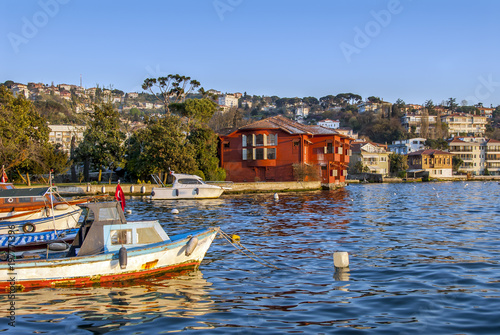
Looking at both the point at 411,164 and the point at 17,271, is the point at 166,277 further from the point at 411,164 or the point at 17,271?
the point at 411,164

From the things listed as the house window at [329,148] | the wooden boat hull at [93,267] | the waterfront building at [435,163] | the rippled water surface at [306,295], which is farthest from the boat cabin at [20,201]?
the waterfront building at [435,163]

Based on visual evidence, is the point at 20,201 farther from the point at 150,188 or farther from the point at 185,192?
the point at 150,188

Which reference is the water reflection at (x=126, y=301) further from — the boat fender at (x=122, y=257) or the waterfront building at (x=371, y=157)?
the waterfront building at (x=371, y=157)

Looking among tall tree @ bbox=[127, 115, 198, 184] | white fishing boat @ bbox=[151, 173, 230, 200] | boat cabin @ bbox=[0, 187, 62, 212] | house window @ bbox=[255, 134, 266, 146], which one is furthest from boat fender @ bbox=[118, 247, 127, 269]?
house window @ bbox=[255, 134, 266, 146]

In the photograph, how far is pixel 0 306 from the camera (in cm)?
1254

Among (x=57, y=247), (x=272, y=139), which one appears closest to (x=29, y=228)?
(x=57, y=247)

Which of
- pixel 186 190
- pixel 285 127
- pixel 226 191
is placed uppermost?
pixel 285 127

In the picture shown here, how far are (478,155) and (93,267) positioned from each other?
4950 inches

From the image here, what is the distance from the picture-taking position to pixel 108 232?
15070mm

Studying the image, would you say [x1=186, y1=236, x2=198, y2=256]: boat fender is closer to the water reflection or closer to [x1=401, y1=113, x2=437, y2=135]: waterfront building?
the water reflection

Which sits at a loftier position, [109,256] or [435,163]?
[435,163]

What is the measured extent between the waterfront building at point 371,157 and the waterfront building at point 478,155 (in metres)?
24.9

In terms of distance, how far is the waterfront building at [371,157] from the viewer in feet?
346

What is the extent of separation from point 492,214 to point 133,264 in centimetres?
2736
